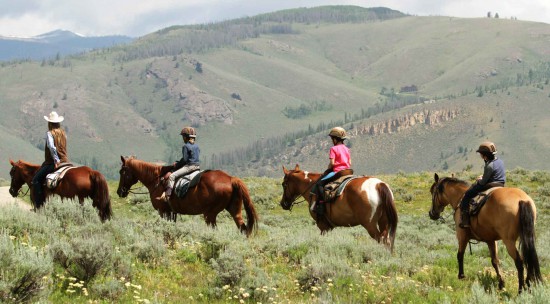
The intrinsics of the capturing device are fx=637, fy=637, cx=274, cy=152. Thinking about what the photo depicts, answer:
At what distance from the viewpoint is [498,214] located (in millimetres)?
11867

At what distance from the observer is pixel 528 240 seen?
11.1 m

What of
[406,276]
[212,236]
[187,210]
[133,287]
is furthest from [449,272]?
[187,210]

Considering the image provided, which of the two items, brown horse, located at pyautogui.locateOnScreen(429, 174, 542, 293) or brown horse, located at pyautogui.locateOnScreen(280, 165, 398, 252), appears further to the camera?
brown horse, located at pyautogui.locateOnScreen(280, 165, 398, 252)

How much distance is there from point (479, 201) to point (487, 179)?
1.75 feet

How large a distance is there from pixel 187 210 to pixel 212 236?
17.2 feet

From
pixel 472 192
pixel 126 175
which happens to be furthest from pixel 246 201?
pixel 472 192

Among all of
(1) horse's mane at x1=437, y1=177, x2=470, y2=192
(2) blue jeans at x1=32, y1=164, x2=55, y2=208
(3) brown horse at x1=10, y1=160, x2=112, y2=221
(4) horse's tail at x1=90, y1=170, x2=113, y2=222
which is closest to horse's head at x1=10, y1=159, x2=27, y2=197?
(2) blue jeans at x1=32, y1=164, x2=55, y2=208

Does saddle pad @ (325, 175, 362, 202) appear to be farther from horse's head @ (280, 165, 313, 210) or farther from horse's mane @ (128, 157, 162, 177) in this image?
horse's mane @ (128, 157, 162, 177)

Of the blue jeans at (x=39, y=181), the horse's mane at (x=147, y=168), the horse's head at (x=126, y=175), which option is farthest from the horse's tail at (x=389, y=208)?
the blue jeans at (x=39, y=181)

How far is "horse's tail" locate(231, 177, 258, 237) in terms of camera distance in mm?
16797

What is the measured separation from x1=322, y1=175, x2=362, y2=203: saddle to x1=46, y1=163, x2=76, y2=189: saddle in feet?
22.5

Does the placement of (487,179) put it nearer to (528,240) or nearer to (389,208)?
(528,240)

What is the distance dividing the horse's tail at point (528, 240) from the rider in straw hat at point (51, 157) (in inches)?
449

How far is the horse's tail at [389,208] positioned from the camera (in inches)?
576
